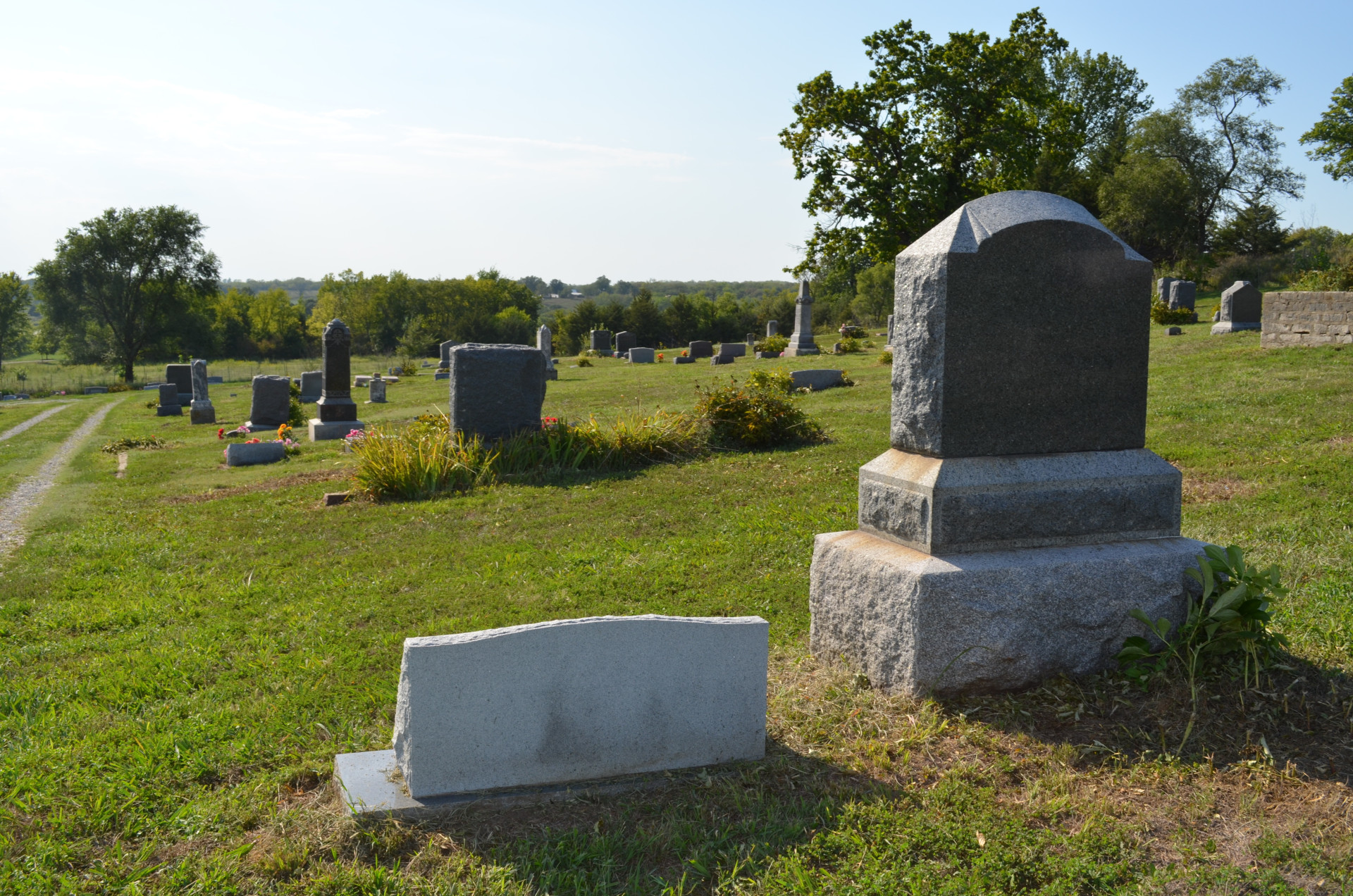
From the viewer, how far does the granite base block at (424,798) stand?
9.86 feet

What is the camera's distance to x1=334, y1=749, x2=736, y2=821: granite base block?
118 inches

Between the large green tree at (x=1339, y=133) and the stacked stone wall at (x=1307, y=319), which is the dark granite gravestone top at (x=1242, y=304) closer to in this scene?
the stacked stone wall at (x=1307, y=319)

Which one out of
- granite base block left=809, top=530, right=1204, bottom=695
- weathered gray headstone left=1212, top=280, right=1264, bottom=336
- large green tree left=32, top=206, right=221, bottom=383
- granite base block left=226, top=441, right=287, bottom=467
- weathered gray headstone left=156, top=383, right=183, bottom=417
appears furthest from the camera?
large green tree left=32, top=206, right=221, bottom=383

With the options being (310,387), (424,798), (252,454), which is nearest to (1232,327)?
(252,454)

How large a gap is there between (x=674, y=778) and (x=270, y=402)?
739 inches

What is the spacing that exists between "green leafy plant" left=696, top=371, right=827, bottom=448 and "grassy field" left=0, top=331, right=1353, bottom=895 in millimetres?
3228

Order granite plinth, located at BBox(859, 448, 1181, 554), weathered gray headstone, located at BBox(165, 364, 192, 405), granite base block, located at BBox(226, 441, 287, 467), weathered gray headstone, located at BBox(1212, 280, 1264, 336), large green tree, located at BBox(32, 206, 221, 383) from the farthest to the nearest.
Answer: large green tree, located at BBox(32, 206, 221, 383), weathered gray headstone, located at BBox(165, 364, 192, 405), weathered gray headstone, located at BBox(1212, 280, 1264, 336), granite base block, located at BBox(226, 441, 287, 467), granite plinth, located at BBox(859, 448, 1181, 554)

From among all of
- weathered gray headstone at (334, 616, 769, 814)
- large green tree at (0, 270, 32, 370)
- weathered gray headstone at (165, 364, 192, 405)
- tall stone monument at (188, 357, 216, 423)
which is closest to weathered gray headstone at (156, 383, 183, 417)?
weathered gray headstone at (165, 364, 192, 405)

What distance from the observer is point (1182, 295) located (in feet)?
87.2

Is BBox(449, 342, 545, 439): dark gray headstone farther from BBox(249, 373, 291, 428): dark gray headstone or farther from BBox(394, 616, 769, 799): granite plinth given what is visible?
BBox(249, 373, 291, 428): dark gray headstone

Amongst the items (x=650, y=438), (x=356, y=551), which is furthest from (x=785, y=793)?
(x=650, y=438)

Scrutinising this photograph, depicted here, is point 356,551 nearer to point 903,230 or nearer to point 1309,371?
point 1309,371

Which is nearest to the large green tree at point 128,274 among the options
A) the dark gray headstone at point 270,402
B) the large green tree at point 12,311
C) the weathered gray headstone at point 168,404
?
the large green tree at point 12,311

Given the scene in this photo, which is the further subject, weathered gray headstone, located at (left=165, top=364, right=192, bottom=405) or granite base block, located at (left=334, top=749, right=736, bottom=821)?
weathered gray headstone, located at (left=165, top=364, right=192, bottom=405)
